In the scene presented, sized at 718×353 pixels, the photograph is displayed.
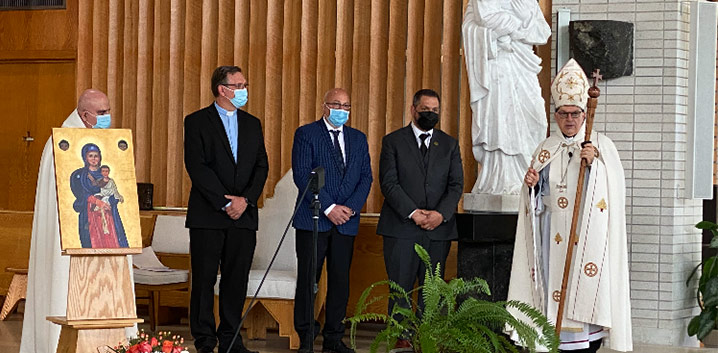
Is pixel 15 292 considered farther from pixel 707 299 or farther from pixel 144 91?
pixel 707 299

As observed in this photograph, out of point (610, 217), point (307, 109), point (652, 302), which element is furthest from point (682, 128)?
point (307, 109)

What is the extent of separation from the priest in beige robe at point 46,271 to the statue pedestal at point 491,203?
2.26m

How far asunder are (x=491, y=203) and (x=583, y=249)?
1.47 meters

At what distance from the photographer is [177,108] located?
914cm

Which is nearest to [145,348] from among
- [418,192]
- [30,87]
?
[418,192]

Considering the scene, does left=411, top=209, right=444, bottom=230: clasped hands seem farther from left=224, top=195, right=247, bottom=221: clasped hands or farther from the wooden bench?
the wooden bench

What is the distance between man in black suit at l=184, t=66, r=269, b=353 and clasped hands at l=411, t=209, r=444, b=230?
0.88 m

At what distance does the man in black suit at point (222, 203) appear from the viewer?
636 cm

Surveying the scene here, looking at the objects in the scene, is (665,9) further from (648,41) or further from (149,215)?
(149,215)

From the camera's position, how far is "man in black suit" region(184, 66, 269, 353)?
6359mm

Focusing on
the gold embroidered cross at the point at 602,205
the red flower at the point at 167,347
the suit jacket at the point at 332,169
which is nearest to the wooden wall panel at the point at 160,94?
the suit jacket at the point at 332,169

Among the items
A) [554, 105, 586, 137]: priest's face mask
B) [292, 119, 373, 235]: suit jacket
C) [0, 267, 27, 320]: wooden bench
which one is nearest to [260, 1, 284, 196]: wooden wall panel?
[0, 267, 27, 320]: wooden bench

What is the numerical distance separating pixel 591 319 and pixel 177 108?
467 cm

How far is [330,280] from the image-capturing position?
21.8 feet
